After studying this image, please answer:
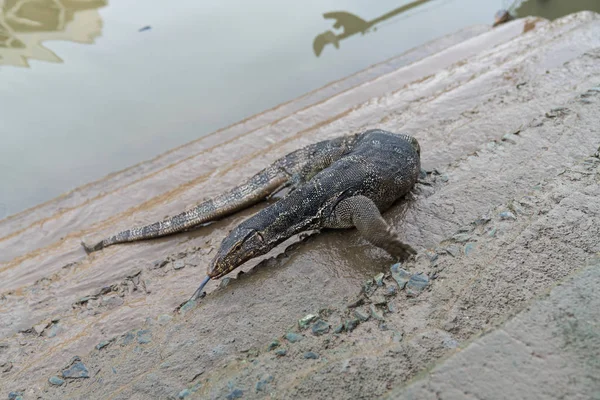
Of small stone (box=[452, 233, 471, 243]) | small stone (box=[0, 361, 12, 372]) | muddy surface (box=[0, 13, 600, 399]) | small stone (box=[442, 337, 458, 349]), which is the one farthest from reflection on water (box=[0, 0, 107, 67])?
small stone (box=[442, 337, 458, 349])

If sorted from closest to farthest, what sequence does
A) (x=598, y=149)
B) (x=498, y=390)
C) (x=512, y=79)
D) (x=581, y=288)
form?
1. (x=498, y=390)
2. (x=581, y=288)
3. (x=598, y=149)
4. (x=512, y=79)

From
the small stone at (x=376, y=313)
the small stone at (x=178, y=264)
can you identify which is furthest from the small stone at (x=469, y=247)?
the small stone at (x=178, y=264)

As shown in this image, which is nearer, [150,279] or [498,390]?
[498,390]

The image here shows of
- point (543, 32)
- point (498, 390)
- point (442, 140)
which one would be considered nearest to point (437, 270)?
point (498, 390)

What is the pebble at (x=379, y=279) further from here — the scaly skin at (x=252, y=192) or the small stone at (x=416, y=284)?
the scaly skin at (x=252, y=192)

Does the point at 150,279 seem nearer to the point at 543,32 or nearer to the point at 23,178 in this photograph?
the point at 23,178

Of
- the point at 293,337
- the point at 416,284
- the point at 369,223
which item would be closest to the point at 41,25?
the point at 369,223
